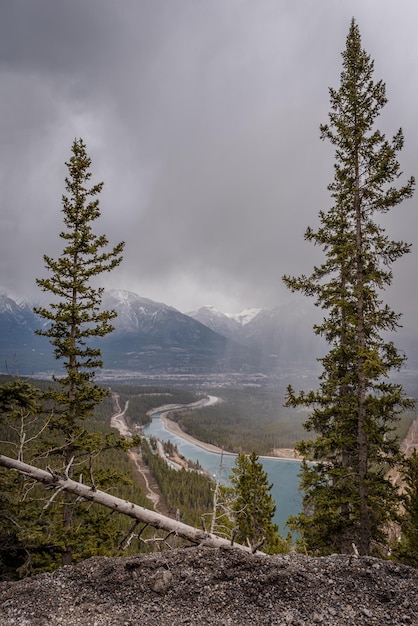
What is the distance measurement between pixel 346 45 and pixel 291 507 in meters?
85.9

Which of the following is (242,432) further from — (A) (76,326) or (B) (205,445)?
(A) (76,326)

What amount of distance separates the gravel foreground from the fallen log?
0.75m

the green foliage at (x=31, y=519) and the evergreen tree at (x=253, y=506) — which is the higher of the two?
the green foliage at (x=31, y=519)

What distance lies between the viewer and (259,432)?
525 ft

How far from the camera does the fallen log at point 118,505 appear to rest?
685 cm

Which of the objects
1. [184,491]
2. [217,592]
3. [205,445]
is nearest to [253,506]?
[217,592]

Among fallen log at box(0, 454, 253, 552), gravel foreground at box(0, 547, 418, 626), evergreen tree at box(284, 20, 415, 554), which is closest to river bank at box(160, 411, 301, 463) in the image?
evergreen tree at box(284, 20, 415, 554)

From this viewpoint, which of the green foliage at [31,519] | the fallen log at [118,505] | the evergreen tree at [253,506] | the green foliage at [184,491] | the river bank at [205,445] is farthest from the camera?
the river bank at [205,445]

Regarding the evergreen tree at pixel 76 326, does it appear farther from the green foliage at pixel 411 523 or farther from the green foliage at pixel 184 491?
the green foliage at pixel 184 491

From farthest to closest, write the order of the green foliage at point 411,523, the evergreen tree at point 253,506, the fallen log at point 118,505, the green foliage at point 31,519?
the evergreen tree at point 253,506
the green foliage at point 411,523
the green foliage at point 31,519
the fallen log at point 118,505

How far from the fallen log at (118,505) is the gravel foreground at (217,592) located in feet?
2.45

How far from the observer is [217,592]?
5184mm

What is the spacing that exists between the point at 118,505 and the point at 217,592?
2.96m

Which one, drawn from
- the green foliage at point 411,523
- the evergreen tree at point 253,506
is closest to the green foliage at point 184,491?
the evergreen tree at point 253,506
